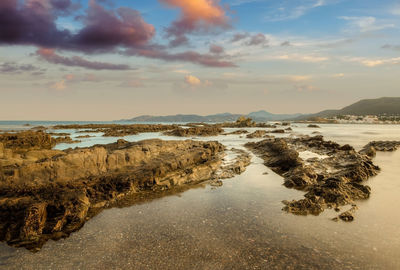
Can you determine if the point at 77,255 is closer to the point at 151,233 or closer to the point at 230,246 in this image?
the point at 151,233

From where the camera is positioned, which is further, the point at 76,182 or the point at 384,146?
the point at 384,146

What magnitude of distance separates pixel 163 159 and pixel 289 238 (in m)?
11.7

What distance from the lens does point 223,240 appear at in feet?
28.0

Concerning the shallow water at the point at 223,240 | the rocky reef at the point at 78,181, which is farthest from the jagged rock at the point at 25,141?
the shallow water at the point at 223,240

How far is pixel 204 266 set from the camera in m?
7.00

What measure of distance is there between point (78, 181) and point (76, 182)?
134 millimetres

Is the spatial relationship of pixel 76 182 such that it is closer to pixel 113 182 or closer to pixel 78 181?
pixel 78 181

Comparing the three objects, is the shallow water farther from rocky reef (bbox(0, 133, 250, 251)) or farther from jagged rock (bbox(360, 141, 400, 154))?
jagged rock (bbox(360, 141, 400, 154))

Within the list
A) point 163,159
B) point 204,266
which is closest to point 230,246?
point 204,266

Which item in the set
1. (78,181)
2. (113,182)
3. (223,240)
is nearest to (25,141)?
(78,181)

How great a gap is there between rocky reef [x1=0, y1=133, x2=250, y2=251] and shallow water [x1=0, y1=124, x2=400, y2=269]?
3.13 feet

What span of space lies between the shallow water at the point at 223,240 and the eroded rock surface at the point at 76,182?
0.94m

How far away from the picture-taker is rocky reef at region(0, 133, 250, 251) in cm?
932

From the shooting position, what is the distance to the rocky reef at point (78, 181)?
9320 millimetres
